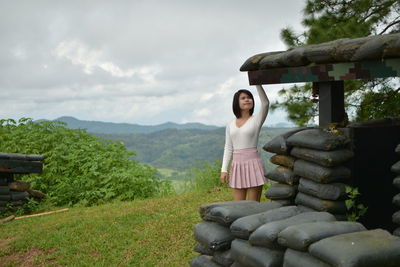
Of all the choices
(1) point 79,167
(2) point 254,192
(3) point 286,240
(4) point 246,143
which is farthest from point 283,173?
(1) point 79,167

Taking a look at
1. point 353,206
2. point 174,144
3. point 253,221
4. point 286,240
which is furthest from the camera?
point 174,144

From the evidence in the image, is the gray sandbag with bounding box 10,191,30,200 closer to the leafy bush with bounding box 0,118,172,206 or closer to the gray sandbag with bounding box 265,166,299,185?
the leafy bush with bounding box 0,118,172,206

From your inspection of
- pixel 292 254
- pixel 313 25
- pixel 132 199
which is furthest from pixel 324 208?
pixel 132 199

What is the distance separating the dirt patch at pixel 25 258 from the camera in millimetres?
7171

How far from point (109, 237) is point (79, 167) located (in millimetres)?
5450

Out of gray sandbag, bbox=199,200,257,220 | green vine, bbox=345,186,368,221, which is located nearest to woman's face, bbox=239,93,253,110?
gray sandbag, bbox=199,200,257,220

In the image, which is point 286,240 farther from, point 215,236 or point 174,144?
point 174,144

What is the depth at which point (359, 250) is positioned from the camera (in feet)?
12.2

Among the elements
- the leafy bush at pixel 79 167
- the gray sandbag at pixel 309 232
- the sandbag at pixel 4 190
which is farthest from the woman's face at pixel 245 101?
the sandbag at pixel 4 190

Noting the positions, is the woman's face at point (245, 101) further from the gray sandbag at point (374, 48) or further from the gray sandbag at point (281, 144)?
the gray sandbag at point (374, 48)

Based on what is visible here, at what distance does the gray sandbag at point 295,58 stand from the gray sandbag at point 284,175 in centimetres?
119

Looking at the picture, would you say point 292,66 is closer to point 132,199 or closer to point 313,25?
Result: point 313,25

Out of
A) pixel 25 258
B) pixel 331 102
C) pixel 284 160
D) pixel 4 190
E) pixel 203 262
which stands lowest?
pixel 25 258

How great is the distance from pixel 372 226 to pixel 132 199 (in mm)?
7473
